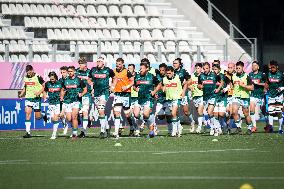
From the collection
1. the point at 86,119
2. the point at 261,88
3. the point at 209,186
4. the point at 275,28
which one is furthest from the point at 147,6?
the point at 209,186

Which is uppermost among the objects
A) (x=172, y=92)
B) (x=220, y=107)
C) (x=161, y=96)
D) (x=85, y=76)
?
(x=85, y=76)

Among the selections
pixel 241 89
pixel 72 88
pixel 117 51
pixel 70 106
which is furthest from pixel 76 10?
pixel 70 106

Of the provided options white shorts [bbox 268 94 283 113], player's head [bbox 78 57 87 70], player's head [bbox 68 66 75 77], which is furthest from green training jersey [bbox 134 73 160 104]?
white shorts [bbox 268 94 283 113]

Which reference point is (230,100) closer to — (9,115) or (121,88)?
(121,88)

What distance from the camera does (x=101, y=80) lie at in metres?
27.5

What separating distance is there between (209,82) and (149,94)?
9.57ft

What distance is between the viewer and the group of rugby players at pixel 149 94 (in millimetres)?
27469

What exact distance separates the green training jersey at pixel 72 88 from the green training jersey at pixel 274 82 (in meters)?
6.32

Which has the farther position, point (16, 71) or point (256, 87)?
point (16, 71)

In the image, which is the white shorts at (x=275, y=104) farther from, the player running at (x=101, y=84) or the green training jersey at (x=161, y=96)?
the player running at (x=101, y=84)

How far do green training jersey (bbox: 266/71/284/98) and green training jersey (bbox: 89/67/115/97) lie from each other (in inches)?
218

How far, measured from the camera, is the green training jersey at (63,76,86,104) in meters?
27.2

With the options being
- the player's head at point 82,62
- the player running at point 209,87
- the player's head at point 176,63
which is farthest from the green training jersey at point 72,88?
→ the player running at point 209,87

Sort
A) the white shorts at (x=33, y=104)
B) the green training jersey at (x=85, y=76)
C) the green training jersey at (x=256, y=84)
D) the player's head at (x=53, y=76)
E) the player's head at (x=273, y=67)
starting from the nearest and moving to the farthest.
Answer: the green training jersey at (x=85, y=76), the player's head at (x=53, y=76), the white shorts at (x=33, y=104), the player's head at (x=273, y=67), the green training jersey at (x=256, y=84)
